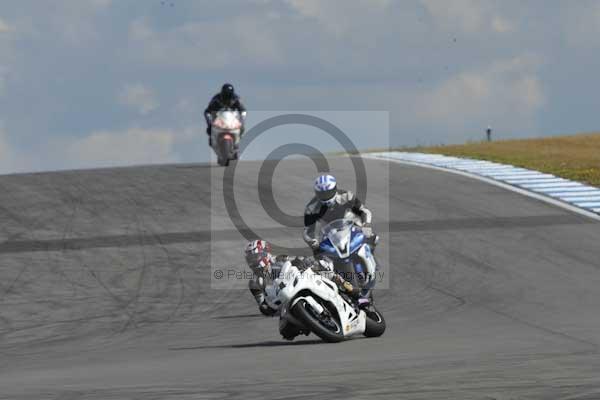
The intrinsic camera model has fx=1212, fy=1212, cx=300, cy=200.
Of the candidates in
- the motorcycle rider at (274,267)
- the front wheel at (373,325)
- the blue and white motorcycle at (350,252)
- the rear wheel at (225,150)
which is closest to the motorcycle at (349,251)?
the blue and white motorcycle at (350,252)

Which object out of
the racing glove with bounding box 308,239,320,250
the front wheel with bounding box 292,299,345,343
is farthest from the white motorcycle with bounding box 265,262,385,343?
the racing glove with bounding box 308,239,320,250

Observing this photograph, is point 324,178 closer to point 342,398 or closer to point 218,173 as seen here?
point 342,398

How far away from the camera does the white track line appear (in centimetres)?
2524

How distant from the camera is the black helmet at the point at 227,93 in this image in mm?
29125

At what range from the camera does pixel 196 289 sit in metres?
17.7

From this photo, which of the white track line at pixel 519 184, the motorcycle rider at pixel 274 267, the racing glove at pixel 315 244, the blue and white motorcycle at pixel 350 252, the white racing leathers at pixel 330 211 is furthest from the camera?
the white track line at pixel 519 184

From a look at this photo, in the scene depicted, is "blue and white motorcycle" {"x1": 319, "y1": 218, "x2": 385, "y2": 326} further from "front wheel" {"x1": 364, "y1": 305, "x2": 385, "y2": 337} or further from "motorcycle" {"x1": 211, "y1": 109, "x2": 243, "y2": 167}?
"motorcycle" {"x1": 211, "y1": 109, "x2": 243, "y2": 167}

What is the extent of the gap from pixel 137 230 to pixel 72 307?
584cm

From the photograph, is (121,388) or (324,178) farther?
(324,178)

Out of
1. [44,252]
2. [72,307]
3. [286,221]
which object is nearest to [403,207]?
[286,221]

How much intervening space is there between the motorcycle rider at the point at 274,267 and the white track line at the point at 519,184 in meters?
10.9

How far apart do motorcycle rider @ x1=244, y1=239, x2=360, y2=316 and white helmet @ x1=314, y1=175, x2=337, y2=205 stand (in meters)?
0.90

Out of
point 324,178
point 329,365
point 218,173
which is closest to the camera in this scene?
point 329,365

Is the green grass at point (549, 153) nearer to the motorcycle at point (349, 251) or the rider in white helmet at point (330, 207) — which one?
the rider in white helmet at point (330, 207)
